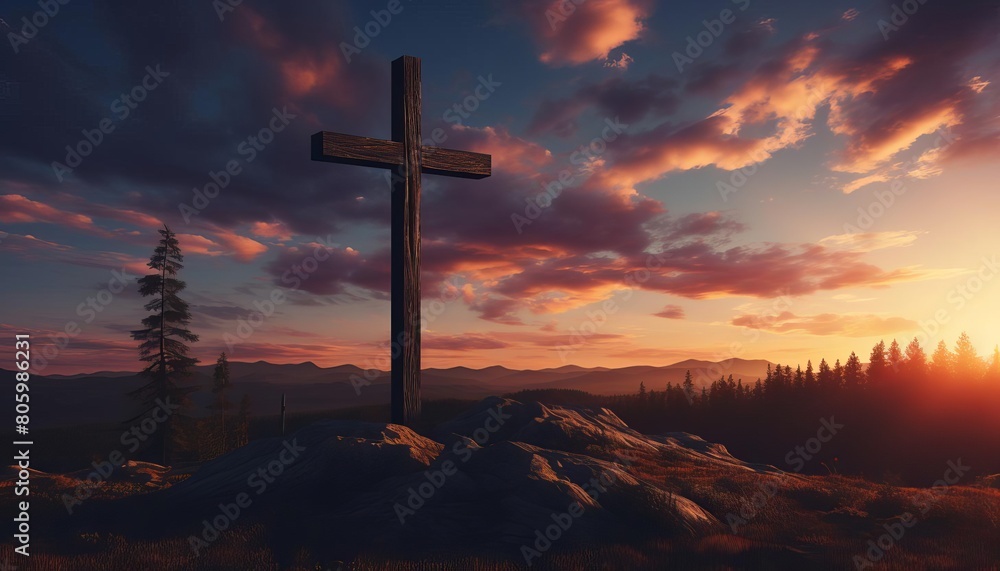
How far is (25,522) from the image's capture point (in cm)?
973

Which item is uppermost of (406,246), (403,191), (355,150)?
(355,150)

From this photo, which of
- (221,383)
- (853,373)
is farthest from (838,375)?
(221,383)

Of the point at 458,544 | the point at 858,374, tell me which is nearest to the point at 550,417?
the point at 458,544

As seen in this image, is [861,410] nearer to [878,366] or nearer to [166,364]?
[878,366]

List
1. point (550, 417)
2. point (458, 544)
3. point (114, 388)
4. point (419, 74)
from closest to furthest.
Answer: point (458, 544), point (419, 74), point (550, 417), point (114, 388)

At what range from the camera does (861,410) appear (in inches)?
3211

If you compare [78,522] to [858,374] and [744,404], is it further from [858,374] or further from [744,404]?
[858,374]

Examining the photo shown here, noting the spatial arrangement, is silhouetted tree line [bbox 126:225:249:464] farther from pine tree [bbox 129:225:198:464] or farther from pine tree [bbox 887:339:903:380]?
pine tree [bbox 887:339:903:380]

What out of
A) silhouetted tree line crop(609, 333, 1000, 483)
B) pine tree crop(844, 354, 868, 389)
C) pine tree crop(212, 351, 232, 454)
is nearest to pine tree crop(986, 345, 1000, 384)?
silhouetted tree line crop(609, 333, 1000, 483)

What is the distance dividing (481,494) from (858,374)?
300ft

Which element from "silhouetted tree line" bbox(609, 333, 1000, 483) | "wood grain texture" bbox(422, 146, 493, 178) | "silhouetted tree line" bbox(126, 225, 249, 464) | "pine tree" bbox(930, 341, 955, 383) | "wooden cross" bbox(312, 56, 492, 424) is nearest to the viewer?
"wooden cross" bbox(312, 56, 492, 424)

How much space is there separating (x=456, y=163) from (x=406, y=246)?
91.6 inches

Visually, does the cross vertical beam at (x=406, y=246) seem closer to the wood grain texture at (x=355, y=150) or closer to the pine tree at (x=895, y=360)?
the wood grain texture at (x=355, y=150)

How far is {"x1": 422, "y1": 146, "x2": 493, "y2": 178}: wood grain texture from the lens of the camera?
13.2 metres
